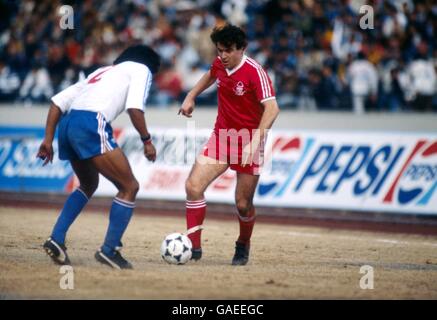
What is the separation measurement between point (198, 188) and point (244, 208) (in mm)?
641

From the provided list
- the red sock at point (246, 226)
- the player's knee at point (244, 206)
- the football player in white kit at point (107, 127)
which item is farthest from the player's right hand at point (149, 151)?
the red sock at point (246, 226)

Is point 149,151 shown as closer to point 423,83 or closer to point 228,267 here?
point 228,267

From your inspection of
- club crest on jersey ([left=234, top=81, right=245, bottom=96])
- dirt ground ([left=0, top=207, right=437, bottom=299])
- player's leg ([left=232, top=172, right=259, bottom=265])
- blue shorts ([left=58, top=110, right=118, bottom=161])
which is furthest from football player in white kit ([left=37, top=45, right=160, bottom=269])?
player's leg ([left=232, top=172, right=259, bottom=265])

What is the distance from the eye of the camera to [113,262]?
9.64 meters

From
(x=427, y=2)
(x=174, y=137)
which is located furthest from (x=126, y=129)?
(x=427, y=2)

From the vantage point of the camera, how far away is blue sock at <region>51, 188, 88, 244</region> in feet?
32.2

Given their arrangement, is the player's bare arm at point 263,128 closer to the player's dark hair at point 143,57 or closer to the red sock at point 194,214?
the red sock at point 194,214

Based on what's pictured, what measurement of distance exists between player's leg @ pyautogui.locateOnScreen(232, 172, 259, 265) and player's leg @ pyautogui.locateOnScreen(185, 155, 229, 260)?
0.99 feet

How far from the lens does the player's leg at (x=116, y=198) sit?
371 inches

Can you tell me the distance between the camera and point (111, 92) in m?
9.50

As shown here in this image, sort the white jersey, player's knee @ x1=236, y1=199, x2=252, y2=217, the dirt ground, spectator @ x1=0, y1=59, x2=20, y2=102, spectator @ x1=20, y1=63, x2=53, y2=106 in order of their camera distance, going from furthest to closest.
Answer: spectator @ x1=0, y1=59, x2=20, y2=102 → spectator @ x1=20, y1=63, x2=53, y2=106 → player's knee @ x1=236, y1=199, x2=252, y2=217 → the white jersey → the dirt ground

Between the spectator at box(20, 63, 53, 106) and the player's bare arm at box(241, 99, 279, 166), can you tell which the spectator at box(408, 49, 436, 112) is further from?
the spectator at box(20, 63, 53, 106)
